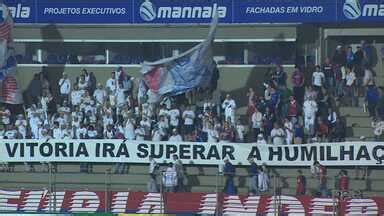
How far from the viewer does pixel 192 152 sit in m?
29.6

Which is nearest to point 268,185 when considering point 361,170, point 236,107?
point 361,170

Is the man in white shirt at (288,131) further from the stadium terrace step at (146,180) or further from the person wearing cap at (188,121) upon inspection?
the person wearing cap at (188,121)

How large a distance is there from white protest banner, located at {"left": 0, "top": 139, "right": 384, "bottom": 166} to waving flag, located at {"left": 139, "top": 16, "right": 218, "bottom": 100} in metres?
1.97

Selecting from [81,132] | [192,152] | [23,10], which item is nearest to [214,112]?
[192,152]

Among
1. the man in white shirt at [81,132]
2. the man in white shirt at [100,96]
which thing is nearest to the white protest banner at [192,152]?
the man in white shirt at [81,132]

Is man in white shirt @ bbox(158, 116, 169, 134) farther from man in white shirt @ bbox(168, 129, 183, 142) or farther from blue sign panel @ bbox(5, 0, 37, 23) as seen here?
blue sign panel @ bbox(5, 0, 37, 23)

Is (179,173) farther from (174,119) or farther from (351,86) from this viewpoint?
(351,86)

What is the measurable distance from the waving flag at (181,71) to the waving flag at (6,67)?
406 centimetres

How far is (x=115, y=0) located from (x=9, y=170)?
6.68 m

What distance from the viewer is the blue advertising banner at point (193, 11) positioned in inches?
1278

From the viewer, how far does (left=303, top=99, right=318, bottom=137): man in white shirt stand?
29516 millimetres

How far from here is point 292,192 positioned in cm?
2823

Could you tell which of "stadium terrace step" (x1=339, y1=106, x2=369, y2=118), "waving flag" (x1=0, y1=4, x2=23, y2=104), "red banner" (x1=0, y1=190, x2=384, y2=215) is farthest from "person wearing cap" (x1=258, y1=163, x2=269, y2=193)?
"waving flag" (x1=0, y1=4, x2=23, y2=104)

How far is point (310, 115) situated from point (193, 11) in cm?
608
